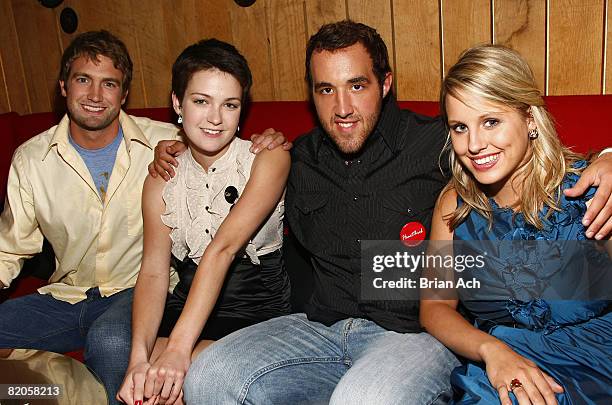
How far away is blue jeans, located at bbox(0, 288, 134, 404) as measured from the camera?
179cm

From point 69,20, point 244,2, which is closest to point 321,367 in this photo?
point 244,2

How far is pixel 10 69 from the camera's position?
304 centimetres

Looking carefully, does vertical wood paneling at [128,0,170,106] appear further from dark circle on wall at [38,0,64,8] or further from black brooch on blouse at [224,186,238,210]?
black brooch on blouse at [224,186,238,210]

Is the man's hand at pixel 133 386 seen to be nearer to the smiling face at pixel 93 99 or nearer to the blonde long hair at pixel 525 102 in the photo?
the smiling face at pixel 93 99

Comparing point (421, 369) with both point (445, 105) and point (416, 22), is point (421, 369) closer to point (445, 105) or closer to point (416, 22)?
point (445, 105)

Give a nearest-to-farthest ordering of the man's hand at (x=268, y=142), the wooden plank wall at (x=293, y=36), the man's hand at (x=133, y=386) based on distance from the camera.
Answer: the man's hand at (x=133, y=386) < the man's hand at (x=268, y=142) < the wooden plank wall at (x=293, y=36)

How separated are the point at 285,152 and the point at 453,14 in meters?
0.71

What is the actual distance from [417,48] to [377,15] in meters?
0.17

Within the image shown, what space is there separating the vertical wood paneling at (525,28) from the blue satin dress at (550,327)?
61 centimetres

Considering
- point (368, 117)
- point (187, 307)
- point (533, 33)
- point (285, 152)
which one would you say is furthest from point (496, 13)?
point (187, 307)

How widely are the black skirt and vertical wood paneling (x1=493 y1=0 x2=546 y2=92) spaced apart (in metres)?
0.93

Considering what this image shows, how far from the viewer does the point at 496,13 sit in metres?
2.01

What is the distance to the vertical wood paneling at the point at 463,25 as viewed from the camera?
203 centimetres

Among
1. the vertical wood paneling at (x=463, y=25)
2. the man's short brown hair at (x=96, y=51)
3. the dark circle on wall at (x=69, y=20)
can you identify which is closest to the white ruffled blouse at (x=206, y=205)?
the man's short brown hair at (x=96, y=51)
